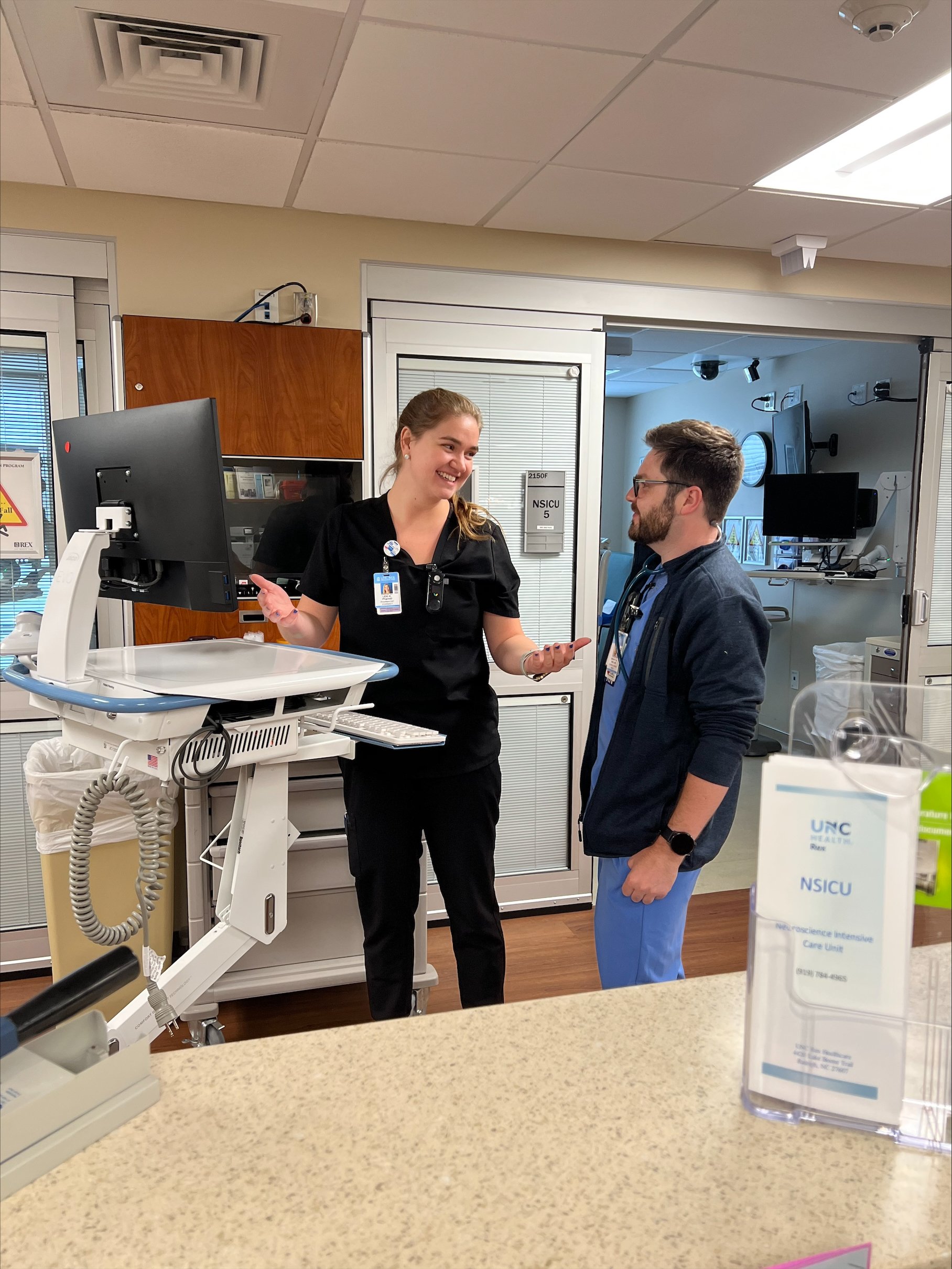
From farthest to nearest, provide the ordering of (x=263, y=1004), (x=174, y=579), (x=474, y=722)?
1. (x=263, y=1004)
2. (x=474, y=722)
3. (x=174, y=579)

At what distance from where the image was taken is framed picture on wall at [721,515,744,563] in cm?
673

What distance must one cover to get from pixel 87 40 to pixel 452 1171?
7.51 feet

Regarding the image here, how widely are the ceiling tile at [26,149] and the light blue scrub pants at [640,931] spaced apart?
2.37 m

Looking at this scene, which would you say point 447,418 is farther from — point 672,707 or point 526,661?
point 672,707

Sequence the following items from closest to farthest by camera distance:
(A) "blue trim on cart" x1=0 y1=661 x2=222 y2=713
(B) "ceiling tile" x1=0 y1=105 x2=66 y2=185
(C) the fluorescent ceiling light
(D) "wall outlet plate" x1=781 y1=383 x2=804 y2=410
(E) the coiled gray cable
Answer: (A) "blue trim on cart" x1=0 y1=661 x2=222 y2=713 < (E) the coiled gray cable < (B) "ceiling tile" x1=0 y1=105 x2=66 y2=185 < (C) the fluorescent ceiling light < (D) "wall outlet plate" x1=781 y1=383 x2=804 y2=410

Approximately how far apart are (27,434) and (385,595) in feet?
5.35

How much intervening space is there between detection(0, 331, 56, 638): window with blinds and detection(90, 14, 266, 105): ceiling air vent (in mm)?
1068

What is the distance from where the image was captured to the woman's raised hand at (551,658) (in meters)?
1.93

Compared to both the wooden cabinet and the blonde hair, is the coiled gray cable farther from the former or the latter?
the wooden cabinet

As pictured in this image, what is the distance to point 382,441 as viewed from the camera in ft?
10.5

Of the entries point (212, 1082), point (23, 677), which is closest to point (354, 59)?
point (23, 677)

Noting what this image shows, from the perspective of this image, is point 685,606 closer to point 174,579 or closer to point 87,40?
point 174,579

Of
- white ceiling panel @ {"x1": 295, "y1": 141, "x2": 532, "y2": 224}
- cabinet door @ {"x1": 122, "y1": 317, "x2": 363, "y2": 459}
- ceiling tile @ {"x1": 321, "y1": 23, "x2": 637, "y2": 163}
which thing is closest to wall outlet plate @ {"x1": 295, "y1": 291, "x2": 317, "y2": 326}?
cabinet door @ {"x1": 122, "y1": 317, "x2": 363, "y2": 459}

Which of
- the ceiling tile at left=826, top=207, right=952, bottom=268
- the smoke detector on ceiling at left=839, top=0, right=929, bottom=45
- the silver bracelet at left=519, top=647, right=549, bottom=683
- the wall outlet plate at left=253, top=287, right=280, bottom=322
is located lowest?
the silver bracelet at left=519, top=647, right=549, bottom=683
